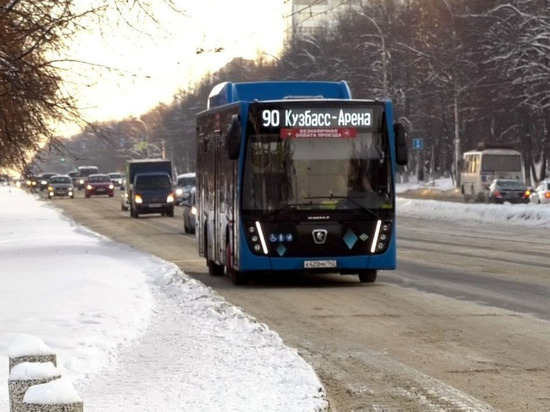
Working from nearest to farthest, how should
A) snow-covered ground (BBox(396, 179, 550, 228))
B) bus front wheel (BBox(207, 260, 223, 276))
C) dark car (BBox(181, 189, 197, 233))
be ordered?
1. bus front wheel (BBox(207, 260, 223, 276))
2. dark car (BBox(181, 189, 197, 233))
3. snow-covered ground (BBox(396, 179, 550, 228))

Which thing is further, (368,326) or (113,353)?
(368,326)

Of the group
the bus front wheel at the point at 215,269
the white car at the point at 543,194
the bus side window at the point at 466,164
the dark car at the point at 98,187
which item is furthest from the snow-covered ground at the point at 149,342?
the dark car at the point at 98,187

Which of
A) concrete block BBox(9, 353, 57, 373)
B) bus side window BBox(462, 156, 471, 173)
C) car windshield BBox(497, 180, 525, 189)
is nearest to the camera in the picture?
concrete block BBox(9, 353, 57, 373)

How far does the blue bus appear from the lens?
1997cm

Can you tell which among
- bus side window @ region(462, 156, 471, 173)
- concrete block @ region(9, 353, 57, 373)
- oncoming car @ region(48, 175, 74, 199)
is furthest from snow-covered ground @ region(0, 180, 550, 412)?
oncoming car @ region(48, 175, 74, 199)

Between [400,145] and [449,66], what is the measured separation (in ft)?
187

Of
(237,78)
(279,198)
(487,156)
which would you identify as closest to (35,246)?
(279,198)

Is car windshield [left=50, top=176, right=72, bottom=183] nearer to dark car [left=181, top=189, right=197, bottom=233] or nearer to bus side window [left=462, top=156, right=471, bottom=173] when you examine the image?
bus side window [left=462, top=156, right=471, bottom=173]

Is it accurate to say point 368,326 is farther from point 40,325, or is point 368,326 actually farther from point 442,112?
point 442,112

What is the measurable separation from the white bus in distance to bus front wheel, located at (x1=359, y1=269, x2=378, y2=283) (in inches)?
1883

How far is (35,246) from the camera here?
101ft

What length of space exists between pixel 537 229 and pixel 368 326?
95.7ft

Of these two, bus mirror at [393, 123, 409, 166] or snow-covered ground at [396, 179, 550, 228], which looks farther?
snow-covered ground at [396, 179, 550, 228]

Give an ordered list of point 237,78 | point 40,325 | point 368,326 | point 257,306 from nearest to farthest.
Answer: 1. point 40,325
2. point 368,326
3. point 257,306
4. point 237,78
